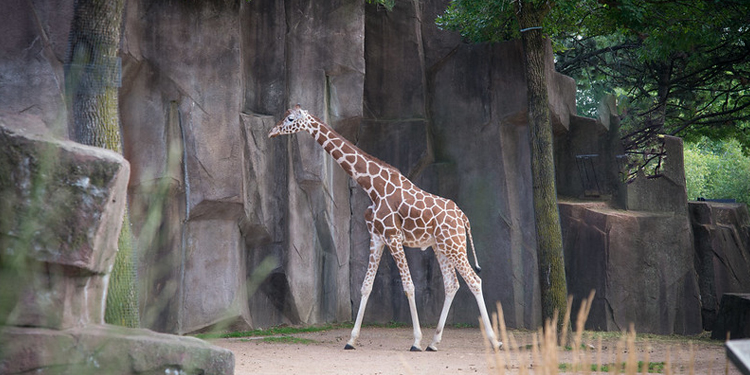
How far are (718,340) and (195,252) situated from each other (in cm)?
691

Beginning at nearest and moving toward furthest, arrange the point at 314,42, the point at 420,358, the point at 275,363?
the point at 275,363 → the point at 420,358 → the point at 314,42

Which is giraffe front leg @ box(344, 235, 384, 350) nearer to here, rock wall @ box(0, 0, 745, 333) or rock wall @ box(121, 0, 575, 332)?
rock wall @ box(0, 0, 745, 333)

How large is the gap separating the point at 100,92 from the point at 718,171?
1068 inches

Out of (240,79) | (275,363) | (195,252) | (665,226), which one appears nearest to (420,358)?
Result: (275,363)

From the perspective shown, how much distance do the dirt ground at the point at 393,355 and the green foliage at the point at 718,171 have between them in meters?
13.7

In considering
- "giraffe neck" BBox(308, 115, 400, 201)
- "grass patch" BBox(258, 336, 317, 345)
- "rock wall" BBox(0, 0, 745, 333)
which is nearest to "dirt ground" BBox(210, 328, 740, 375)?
"grass patch" BBox(258, 336, 317, 345)

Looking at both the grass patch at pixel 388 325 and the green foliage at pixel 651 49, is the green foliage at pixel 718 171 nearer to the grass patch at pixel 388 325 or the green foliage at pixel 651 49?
the green foliage at pixel 651 49

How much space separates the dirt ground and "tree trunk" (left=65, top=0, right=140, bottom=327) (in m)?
1.12

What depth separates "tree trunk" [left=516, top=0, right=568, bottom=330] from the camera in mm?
7969

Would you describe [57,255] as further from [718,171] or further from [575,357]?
[718,171]

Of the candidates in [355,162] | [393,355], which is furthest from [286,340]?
[355,162]

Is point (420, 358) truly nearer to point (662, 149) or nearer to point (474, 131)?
point (474, 131)

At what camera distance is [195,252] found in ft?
28.8

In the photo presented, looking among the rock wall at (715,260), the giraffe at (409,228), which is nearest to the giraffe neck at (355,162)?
the giraffe at (409,228)
